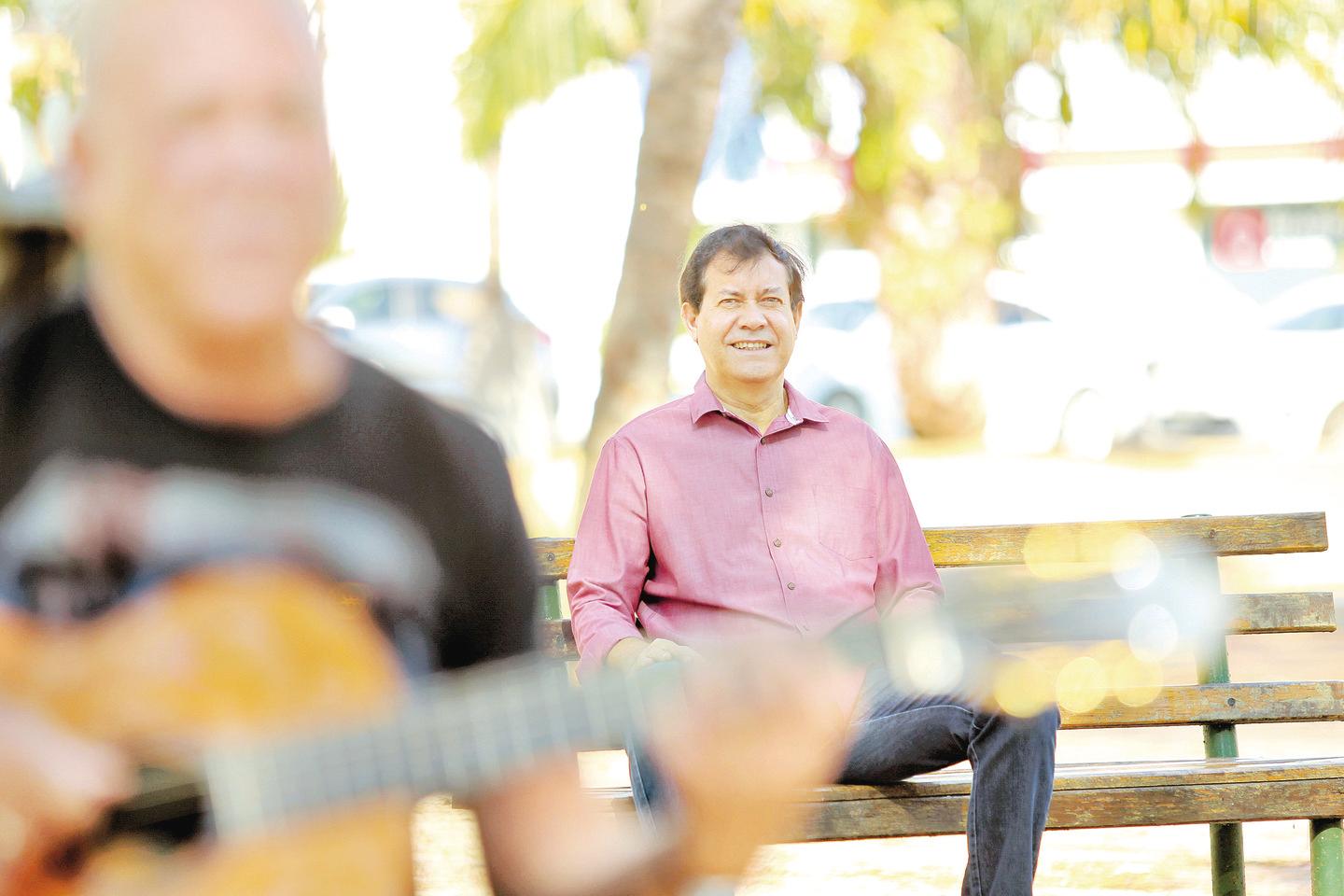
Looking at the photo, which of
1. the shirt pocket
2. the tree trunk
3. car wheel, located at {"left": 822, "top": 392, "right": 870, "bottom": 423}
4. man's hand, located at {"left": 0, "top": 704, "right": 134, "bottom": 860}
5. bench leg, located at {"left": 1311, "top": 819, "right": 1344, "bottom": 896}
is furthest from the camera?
car wheel, located at {"left": 822, "top": 392, "right": 870, "bottom": 423}

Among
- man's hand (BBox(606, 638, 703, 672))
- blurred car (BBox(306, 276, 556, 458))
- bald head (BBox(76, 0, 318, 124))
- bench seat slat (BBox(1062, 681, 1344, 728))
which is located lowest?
bench seat slat (BBox(1062, 681, 1344, 728))

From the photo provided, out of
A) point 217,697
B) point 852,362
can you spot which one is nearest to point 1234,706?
point 217,697

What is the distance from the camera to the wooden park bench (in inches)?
136

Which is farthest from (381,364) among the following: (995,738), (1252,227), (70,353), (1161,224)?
(1252,227)

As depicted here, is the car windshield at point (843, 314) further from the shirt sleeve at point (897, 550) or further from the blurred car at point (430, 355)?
the blurred car at point (430, 355)

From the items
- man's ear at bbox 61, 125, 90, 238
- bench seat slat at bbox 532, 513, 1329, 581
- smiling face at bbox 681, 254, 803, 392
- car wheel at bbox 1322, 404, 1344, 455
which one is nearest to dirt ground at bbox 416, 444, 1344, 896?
bench seat slat at bbox 532, 513, 1329, 581

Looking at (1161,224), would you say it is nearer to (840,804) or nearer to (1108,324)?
(1108,324)

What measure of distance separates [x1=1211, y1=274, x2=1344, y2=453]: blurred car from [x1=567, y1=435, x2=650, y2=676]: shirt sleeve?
13532 millimetres

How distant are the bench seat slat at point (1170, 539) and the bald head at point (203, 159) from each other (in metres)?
2.41

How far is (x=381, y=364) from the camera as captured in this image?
154cm

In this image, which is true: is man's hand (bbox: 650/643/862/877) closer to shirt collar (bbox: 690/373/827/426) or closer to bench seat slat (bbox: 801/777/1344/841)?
bench seat slat (bbox: 801/777/1344/841)

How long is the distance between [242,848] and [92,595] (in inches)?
9.2

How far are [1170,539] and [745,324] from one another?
1.08 metres

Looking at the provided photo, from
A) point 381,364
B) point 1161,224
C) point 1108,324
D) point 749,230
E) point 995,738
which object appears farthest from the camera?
point 1161,224
